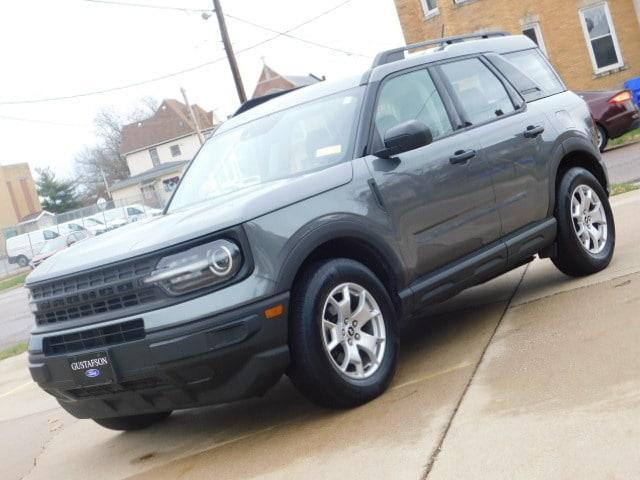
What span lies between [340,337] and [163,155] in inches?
3190

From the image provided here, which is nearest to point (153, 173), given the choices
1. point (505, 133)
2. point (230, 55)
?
point (230, 55)

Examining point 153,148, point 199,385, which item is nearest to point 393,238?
point 199,385

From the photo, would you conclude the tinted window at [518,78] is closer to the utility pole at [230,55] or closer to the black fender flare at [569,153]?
the black fender flare at [569,153]

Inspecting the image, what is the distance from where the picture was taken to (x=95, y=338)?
4.55m

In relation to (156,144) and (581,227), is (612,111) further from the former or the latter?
(156,144)

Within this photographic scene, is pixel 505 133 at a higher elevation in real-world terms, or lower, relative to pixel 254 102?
lower

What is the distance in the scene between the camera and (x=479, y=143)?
591 cm

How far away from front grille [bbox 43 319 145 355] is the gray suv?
0.01 metres

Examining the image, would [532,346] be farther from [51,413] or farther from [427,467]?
[51,413]

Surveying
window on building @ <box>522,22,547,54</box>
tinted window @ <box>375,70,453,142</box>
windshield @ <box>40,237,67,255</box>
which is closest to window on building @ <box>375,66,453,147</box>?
tinted window @ <box>375,70,453,142</box>

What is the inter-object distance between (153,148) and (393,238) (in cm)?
8120

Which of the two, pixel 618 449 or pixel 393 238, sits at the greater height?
pixel 393 238

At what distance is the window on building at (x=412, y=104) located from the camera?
5582 mm

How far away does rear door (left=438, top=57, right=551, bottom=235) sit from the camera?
19.6 ft
